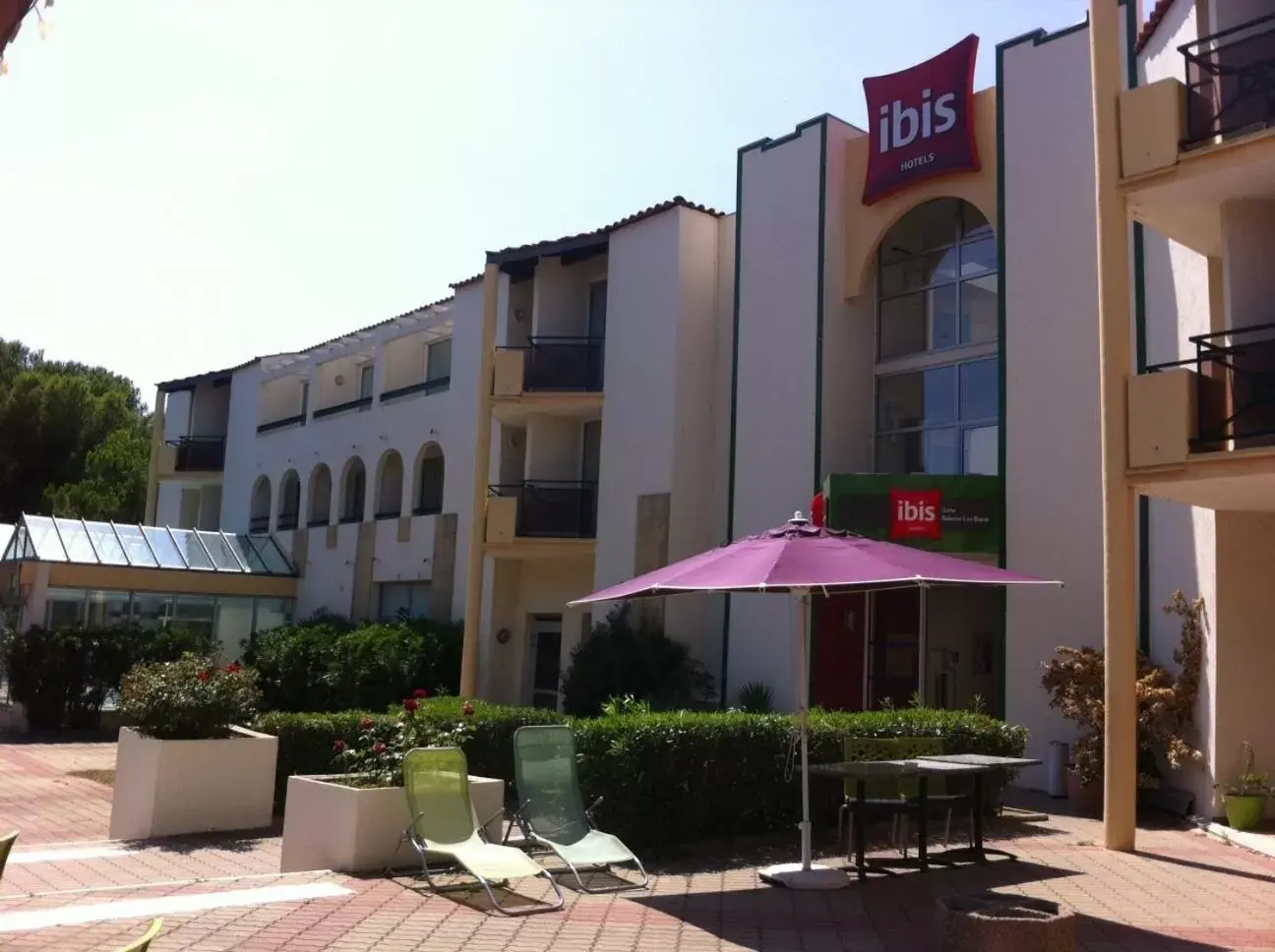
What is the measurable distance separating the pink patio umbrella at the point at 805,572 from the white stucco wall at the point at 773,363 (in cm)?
903

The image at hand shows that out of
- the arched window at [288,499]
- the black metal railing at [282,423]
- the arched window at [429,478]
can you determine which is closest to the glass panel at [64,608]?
the arched window at [288,499]

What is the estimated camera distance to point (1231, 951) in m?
6.86

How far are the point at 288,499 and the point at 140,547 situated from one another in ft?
18.0

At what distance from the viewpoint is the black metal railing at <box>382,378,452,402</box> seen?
26.3m

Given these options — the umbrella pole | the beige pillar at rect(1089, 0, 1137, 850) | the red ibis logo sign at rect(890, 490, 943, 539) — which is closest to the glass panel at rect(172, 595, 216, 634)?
the red ibis logo sign at rect(890, 490, 943, 539)

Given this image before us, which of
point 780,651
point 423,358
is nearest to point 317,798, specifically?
point 780,651

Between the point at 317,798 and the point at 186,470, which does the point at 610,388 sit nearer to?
the point at 317,798

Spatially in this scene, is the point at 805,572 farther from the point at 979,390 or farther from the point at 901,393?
the point at 901,393

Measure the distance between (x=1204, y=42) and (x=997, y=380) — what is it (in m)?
6.15

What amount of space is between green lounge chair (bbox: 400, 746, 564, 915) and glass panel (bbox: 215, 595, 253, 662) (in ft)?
65.5

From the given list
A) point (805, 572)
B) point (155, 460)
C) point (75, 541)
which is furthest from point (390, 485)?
point (805, 572)

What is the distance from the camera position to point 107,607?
2534cm

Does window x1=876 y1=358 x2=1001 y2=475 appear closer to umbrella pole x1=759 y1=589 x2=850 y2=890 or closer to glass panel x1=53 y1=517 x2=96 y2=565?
umbrella pole x1=759 y1=589 x2=850 y2=890

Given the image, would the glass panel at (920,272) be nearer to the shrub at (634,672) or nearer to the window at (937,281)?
the window at (937,281)
